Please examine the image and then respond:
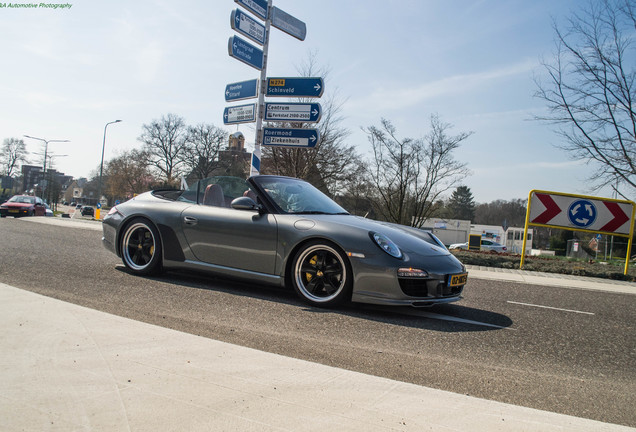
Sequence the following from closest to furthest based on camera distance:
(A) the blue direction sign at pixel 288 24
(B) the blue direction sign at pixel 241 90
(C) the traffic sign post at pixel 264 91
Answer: (C) the traffic sign post at pixel 264 91
(B) the blue direction sign at pixel 241 90
(A) the blue direction sign at pixel 288 24

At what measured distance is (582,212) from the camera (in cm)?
1005

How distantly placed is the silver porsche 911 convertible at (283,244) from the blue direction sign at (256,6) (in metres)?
6.24

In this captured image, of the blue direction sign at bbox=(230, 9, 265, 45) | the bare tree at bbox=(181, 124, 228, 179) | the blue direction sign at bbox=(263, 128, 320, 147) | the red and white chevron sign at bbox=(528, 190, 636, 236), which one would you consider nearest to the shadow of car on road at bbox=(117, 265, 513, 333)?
the blue direction sign at bbox=(263, 128, 320, 147)

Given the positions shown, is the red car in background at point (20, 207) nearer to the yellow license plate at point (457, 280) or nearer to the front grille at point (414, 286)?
the front grille at point (414, 286)

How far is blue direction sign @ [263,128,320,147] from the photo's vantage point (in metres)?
10.3

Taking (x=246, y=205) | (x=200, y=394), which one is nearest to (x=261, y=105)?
(x=246, y=205)

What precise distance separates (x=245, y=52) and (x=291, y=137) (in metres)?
2.21

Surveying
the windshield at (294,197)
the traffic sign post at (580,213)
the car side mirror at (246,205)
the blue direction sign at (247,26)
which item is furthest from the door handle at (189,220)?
the traffic sign post at (580,213)

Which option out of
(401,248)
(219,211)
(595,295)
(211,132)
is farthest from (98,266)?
(211,132)

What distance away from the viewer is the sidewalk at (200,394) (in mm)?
1630

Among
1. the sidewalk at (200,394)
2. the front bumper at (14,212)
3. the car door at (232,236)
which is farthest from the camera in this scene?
the front bumper at (14,212)

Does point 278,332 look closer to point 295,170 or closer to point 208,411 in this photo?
point 208,411

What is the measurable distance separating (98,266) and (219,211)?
1.98 m

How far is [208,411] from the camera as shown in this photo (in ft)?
5.60
